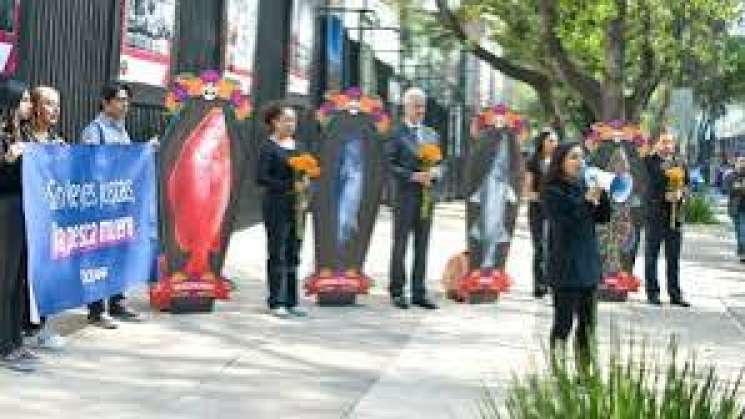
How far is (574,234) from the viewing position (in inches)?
352

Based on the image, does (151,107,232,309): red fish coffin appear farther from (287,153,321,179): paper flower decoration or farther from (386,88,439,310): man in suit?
(386,88,439,310): man in suit

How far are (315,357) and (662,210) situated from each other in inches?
200

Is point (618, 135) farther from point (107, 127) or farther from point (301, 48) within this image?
point (301, 48)

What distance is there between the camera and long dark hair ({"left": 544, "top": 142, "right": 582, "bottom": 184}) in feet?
29.5

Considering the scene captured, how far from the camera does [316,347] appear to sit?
34.2 ft

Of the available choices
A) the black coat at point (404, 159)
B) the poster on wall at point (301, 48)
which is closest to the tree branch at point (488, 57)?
the poster on wall at point (301, 48)

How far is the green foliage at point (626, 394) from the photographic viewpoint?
5.26 m

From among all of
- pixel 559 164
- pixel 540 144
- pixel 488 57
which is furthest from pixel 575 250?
pixel 488 57

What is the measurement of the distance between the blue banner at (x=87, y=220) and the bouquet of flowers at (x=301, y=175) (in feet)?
3.73

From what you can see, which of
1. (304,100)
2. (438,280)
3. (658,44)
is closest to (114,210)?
(438,280)

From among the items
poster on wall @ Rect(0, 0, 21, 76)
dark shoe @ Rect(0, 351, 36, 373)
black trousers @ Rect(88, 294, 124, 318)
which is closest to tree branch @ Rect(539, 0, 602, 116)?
poster on wall @ Rect(0, 0, 21, 76)

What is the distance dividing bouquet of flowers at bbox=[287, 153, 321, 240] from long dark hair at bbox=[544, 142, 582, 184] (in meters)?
3.09

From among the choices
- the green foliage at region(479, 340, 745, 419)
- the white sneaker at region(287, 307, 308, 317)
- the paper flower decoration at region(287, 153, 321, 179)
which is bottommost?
the white sneaker at region(287, 307, 308, 317)

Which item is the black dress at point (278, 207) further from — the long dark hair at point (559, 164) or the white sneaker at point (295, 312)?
the long dark hair at point (559, 164)
